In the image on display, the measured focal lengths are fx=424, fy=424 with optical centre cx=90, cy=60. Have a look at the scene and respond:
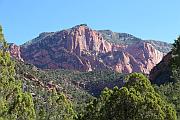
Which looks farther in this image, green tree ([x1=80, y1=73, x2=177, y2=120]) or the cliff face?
the cliff face

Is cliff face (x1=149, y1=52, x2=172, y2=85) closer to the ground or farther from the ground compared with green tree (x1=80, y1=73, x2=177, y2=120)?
farther from the ground

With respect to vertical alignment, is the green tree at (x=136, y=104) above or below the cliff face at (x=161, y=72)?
below

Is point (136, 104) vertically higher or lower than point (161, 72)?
lower

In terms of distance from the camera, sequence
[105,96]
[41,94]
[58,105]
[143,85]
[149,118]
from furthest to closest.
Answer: [41,94]
[58,105]
[105,96]
[143,85]
[149,118]

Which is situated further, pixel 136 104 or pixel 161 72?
pixel 161 72

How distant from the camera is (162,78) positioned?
489 feet

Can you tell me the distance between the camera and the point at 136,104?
32812 mm

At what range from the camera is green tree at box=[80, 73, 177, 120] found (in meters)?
32.4

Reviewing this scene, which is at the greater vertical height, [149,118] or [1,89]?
[1,89]

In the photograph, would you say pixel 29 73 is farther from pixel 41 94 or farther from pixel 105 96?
pixel 105 96

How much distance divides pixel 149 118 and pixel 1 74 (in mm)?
12102

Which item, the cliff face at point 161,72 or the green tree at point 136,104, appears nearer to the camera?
the green tree at point 136,104

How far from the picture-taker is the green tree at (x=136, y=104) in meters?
32.4

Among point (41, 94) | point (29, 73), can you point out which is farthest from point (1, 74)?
point (29, 73)
